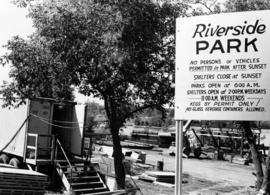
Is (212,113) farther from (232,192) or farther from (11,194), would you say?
(232,192)

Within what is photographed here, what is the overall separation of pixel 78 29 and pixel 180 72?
760 centimetres

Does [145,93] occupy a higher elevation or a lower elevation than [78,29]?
lower

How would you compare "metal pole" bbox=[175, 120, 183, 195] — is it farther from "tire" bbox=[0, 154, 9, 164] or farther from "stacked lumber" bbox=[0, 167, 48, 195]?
"tire" bbox=[0, 154, 9, 164]

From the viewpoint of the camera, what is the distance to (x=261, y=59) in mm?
4082

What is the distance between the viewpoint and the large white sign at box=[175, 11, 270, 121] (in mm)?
4078

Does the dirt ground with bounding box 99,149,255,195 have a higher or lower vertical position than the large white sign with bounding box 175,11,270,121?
lower

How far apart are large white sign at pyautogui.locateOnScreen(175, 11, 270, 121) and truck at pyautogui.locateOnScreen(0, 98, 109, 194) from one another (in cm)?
1108

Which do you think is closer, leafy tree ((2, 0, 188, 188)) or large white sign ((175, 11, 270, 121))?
large white sign ((175, 11, 270, 121))

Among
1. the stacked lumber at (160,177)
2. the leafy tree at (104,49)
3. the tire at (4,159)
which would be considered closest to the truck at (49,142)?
the tire at (4,159)

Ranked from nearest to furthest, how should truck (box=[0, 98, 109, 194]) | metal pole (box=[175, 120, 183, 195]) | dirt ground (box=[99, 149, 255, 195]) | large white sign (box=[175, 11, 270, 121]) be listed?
large white sign (box=[175, 11, 270, 121]) < metal pole (box=[175, 120, 183, 195]) < truck (box=[0, 98, 109, 194]) < dirt ground (box=[99, 149, 255, 195])

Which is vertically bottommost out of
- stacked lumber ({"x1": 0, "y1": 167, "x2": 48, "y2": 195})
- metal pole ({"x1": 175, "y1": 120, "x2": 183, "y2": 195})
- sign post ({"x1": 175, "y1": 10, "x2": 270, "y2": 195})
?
stacked lumber ({"x1": 0, "y1": 167, "x2": 48, "y2": 195})

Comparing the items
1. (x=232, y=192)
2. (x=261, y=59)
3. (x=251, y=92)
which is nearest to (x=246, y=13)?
(x=261, y=59)

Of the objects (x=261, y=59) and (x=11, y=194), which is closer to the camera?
(x=261, y=59)

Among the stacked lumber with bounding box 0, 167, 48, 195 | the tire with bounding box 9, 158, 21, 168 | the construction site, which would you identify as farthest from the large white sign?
the tire with bounding box 9, 158, 21, 168
